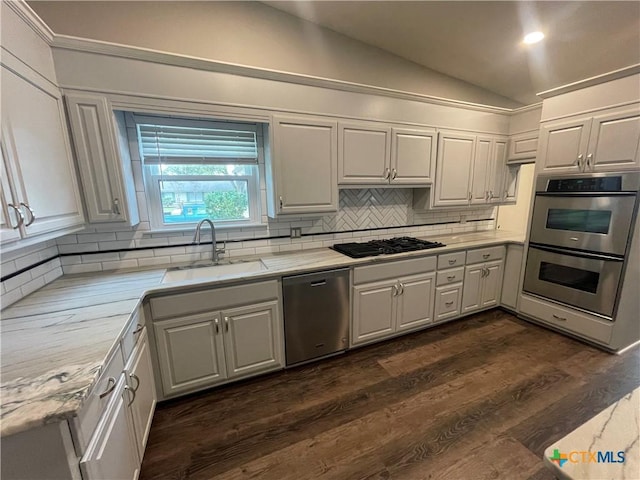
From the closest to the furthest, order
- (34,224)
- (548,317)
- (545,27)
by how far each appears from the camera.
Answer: (34,224) → (545,27) → (548,317)

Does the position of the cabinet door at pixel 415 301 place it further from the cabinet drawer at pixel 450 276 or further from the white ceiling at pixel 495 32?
the white ceiling at pixel 495 32

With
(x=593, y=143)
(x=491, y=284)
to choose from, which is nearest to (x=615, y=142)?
(x=593, y=143)

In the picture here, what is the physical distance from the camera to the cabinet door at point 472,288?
2.95 meters

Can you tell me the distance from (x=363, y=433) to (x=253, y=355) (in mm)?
923

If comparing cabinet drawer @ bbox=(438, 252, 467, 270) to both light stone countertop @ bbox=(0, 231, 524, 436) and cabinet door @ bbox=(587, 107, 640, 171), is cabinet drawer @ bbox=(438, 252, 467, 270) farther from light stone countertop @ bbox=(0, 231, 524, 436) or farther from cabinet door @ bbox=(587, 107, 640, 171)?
cabinet door @ bbox=(587, 107, 640, 171)

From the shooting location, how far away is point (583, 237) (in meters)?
2.42

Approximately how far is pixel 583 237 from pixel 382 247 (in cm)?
177

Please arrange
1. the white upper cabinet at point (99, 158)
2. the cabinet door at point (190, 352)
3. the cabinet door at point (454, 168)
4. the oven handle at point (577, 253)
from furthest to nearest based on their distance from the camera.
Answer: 1. the cabinet door at point (454, 168)
2. the oven handle at point (577, 253)
3. the cabinet door at point (190, 352)
4. the white upper cabinet at point (99, 158)

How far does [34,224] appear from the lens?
1.27m

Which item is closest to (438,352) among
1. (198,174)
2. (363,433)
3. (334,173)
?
(363,433)

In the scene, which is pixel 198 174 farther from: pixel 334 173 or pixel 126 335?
pixel 126 335

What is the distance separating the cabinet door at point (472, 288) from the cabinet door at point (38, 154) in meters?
3.36

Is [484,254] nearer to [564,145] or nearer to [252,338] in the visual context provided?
[564,145]

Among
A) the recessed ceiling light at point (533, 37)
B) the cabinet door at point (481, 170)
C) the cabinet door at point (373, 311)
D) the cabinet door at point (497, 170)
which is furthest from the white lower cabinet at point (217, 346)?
the recessed ceiling light at point (533, 37)
